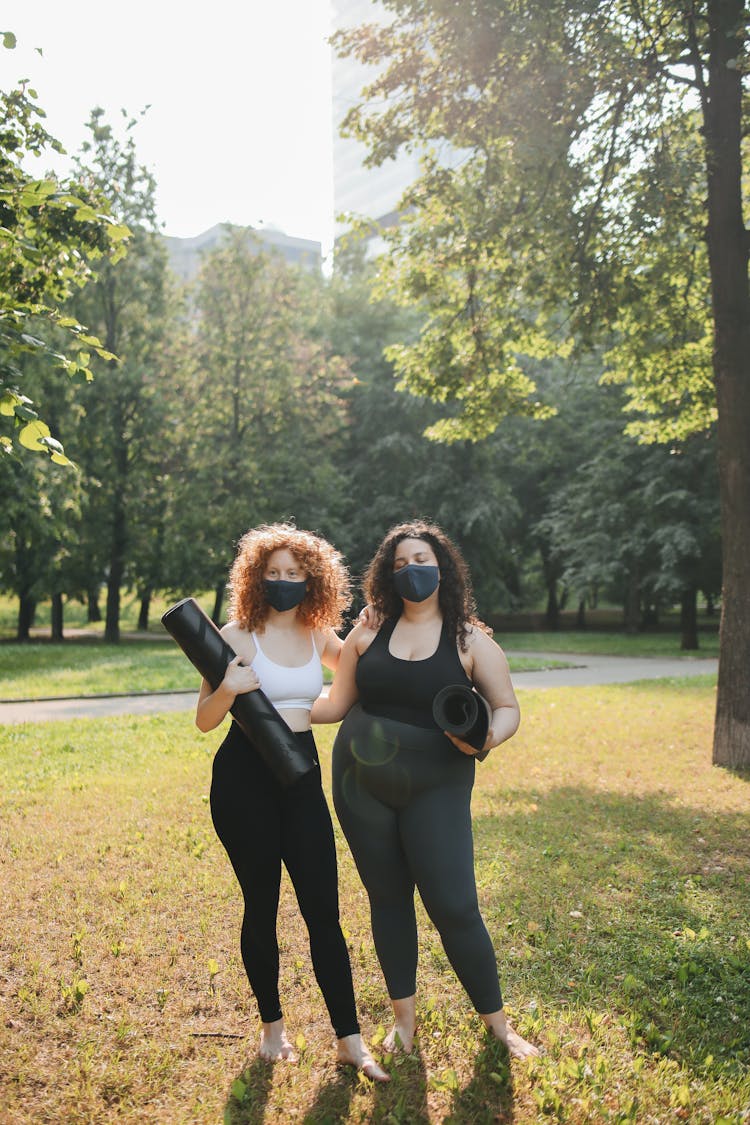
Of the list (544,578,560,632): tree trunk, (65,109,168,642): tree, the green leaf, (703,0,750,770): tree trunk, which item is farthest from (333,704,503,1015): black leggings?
(544,578,560,632): tree trunk

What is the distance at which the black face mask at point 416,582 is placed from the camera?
375 cm

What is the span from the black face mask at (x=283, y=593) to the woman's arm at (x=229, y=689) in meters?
0.28

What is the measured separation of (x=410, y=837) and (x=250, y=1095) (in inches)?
44.3

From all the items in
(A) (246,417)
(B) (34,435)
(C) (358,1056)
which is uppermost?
(A) (246,417)

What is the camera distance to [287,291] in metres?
30.7

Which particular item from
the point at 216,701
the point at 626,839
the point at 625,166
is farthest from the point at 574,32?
the point at 216,701

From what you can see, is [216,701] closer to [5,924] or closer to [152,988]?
[152,988]

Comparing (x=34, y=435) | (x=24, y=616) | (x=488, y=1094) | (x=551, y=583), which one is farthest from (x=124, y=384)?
(x=488, y=1094)

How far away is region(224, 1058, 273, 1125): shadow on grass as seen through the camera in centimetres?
335

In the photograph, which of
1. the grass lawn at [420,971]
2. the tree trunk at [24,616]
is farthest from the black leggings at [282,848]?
the tree trunk at [24,616]

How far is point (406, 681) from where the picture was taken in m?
3.69

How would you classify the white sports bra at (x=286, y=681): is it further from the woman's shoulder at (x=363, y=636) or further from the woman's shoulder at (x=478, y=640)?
the woman's shoulder at (x=478, y=640)

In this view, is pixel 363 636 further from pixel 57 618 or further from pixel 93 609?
pixel 93 609

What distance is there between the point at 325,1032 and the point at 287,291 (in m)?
28.9
